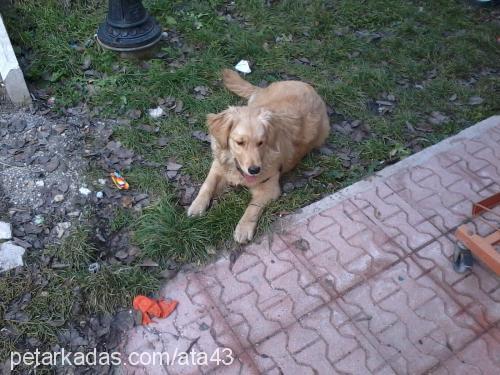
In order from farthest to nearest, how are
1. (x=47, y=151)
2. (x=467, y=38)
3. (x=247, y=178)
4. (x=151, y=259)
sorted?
(x=467, y=38)
(x=47, y=151)
(x=247, y=178)
(x=151, y=259)

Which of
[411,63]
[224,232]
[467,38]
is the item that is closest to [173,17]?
[411,63]

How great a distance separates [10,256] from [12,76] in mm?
1815

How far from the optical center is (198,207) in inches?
138

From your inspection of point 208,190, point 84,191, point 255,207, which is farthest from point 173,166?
point 255,207

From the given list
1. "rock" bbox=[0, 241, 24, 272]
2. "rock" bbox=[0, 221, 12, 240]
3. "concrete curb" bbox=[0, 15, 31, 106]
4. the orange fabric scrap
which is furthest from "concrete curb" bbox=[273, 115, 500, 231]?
"concrete curb" bbox=[0, 15, 31, 106]

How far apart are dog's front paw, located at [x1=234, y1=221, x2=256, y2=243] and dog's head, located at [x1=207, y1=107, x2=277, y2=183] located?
14.9 inches

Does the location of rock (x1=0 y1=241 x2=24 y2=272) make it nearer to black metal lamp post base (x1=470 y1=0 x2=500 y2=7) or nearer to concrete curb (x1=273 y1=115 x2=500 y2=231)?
concrete curb (x1=273 y1=115 x2=500 y2=231)

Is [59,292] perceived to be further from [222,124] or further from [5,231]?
[222,124]

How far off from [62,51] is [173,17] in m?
1.39

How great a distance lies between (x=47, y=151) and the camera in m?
3.85

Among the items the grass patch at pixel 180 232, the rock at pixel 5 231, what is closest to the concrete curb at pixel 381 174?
the grass patch at pixel 180 232

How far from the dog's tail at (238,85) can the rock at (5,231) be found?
2.31 meters

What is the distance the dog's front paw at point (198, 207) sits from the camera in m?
3.48

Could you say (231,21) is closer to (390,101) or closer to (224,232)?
(390,101)
